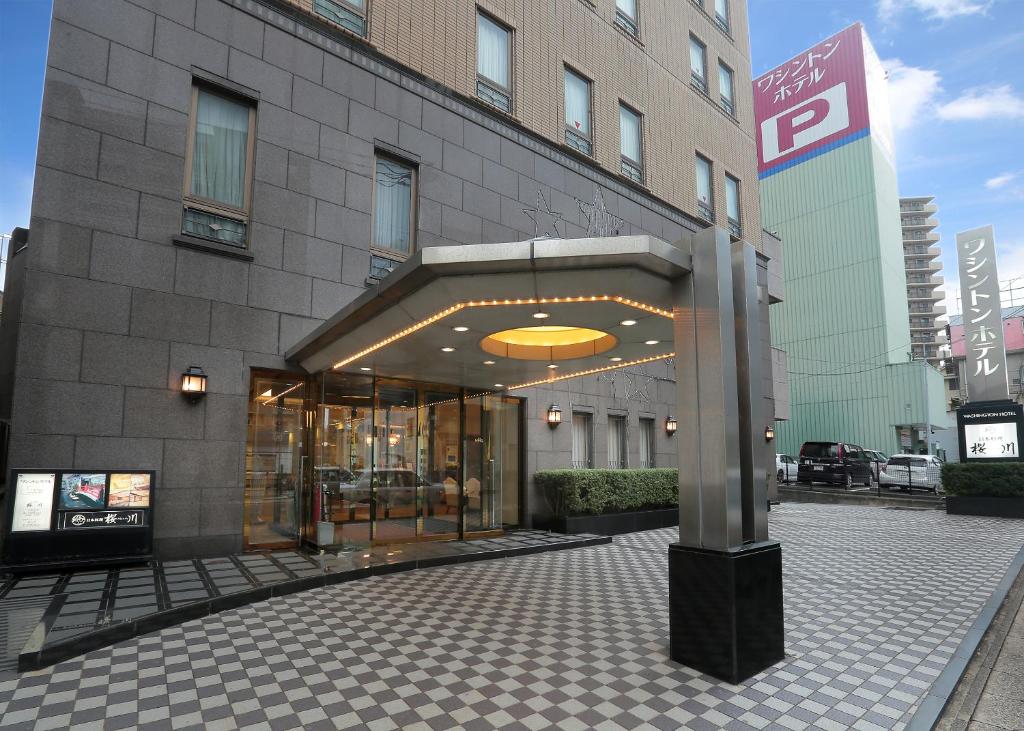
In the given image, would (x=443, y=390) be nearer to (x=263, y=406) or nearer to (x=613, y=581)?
(x=263, y=406)

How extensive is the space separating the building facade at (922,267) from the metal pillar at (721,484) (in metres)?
79.0

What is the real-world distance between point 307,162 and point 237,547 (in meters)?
5.80

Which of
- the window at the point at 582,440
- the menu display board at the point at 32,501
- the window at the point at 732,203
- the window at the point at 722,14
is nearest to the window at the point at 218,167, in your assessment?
the menu display board at the point at 32,501

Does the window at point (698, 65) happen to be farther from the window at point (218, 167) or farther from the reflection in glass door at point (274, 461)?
the reflection in glass door at point (274, 461)

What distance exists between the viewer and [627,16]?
15898mm

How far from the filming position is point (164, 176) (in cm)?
779

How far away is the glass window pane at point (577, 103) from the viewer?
13.9 metres

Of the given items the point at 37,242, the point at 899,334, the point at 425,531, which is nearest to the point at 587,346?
the point at 425,531

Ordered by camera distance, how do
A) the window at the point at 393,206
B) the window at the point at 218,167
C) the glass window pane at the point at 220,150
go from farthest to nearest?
the window at the point at 393,206, the glass window pane at the point at 220,150, the window at the point at 218,167

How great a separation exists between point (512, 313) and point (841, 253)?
128 feet

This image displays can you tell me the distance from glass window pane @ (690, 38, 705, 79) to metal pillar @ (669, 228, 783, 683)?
15664 millimetres

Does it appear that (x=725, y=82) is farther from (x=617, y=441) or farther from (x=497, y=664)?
(x=497, y=664)

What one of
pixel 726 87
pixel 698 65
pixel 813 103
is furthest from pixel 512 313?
pixel 813 103

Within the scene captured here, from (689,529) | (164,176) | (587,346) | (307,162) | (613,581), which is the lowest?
(613,581)
